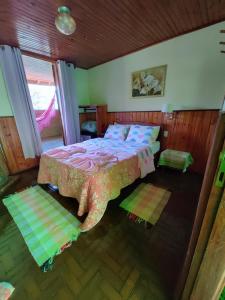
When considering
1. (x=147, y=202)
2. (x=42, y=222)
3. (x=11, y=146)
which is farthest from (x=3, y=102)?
(x=147, y=202)

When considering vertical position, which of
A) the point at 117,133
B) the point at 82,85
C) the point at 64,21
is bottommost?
the point at 117,133

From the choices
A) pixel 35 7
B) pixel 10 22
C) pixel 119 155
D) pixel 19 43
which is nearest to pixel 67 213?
pixel 119 155

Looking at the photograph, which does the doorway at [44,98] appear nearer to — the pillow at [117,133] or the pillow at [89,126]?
the pillow at [89,126]

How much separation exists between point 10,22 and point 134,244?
314 centimetres

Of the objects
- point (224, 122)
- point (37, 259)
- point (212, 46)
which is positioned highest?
point (212, 46)

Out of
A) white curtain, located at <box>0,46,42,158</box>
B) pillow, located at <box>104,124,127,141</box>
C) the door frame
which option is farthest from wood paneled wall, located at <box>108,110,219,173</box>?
white curtain, located at <box>0,46,42,158</box>

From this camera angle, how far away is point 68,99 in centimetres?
340

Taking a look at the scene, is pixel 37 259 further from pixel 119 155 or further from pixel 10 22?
pixel 10 22

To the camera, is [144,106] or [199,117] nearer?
[199,117]

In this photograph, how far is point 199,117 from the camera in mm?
2371

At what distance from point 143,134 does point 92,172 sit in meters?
1.58

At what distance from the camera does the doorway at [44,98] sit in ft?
12.8

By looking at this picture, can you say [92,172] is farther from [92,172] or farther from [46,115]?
[46,115]

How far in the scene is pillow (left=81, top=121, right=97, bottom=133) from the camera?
3.83 metres
